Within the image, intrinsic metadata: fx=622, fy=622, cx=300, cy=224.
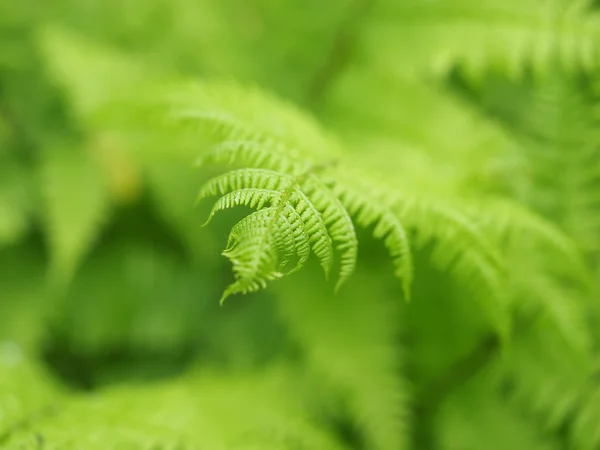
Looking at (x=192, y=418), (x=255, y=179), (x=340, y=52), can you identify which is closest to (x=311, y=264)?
(x=192, y=418)

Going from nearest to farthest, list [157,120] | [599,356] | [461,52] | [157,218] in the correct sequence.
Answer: [157,120], [599,356], [461,52], [157,218]

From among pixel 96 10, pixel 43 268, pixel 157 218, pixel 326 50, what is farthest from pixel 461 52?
pixel 43 268

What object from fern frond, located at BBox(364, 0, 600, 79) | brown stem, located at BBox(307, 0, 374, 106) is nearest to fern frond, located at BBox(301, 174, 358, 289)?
fern frond, located at BBox(364, 0, 600, 79)

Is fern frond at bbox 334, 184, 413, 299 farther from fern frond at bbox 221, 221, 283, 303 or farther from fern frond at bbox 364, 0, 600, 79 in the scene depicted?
fern frond at bbox 364, 0, 600, 79

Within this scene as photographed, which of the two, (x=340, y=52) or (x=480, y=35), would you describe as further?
(x=340, y=52)


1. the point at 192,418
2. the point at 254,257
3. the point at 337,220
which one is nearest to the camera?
the point at 254,257

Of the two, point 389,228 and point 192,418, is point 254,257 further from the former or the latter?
point 192,418

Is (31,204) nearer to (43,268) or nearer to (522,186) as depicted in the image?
(43,268)

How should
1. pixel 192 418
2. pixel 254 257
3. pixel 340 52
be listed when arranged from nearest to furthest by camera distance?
pixel 254 257, pixel 192 418, pixel 340 52

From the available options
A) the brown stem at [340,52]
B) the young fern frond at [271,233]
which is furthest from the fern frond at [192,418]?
the brown stem at [340,52]
